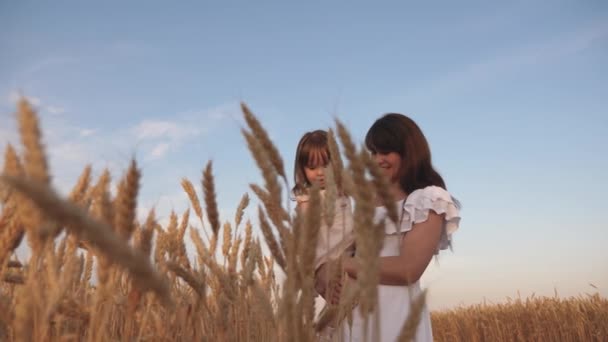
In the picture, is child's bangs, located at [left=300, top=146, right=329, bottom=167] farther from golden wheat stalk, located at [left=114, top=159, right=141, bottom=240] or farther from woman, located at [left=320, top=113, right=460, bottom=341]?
golden wheat stalk, located at [left=114, top=159, right=141, bottom=240]

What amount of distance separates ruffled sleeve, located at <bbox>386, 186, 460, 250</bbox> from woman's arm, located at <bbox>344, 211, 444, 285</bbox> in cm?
4

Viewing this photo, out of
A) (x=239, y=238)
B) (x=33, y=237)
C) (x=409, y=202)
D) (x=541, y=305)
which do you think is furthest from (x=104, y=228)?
(x=541, y=305)

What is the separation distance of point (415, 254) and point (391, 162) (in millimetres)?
782

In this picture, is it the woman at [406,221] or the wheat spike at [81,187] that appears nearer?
the wheat spike at [81,187]

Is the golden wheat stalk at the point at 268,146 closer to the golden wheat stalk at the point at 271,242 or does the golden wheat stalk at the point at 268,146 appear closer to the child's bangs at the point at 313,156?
the golden wheat stalk at the point at 271,242

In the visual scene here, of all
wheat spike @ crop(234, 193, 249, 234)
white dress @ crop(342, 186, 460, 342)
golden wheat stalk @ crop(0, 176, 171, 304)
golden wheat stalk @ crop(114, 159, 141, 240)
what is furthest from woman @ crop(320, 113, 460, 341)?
golden wheat stalk @ crop(0, 176, 171, 304)

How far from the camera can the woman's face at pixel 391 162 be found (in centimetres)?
325

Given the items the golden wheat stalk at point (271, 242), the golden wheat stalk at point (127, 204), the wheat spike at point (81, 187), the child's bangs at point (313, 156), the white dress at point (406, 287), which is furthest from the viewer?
the child's bangs at point (313, 156)

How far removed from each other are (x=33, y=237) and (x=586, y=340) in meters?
6.89

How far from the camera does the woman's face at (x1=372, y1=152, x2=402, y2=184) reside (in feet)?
10.7

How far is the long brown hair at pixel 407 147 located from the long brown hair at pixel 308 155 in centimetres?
74

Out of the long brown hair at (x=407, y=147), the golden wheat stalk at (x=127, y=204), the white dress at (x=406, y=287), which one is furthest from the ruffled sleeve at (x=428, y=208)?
the golden wheat stalk at (x=127, y=204)

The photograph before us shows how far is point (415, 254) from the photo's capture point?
2.67 m

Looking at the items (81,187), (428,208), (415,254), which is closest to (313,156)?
(428,208)
